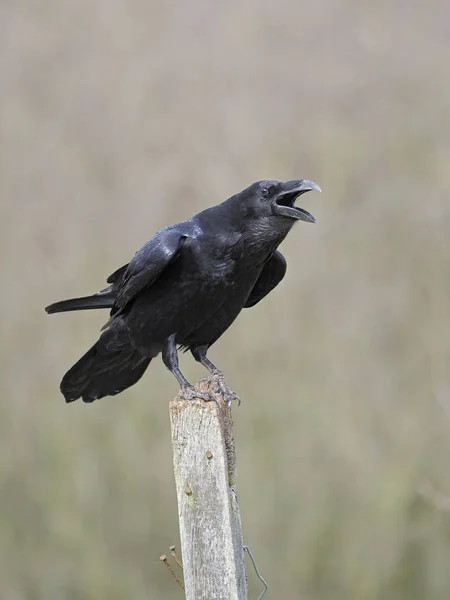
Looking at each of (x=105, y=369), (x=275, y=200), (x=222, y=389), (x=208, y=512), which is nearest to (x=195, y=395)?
(x=208, y=512)

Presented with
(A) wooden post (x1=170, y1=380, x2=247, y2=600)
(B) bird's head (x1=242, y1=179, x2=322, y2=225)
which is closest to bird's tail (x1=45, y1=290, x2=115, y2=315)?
(B) bird's head (x1=242, y1=179, x2=322, y2=225)

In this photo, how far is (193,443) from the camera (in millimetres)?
1865

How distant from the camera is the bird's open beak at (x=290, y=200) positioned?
7.86ft

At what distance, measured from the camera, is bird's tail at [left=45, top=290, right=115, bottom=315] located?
9.33 feet

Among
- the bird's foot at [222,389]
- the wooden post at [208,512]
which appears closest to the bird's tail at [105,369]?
the bird's foot at [222,389]

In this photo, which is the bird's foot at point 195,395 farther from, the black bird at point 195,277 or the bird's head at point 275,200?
the bird's head at point 275,200

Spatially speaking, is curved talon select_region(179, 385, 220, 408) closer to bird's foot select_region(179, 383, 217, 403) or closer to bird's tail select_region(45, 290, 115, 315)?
bird's foot select_region(179, 383, 217, 403)

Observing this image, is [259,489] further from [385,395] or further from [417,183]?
[417,183]

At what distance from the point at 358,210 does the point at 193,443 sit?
2.94m

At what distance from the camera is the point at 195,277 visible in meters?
2.58

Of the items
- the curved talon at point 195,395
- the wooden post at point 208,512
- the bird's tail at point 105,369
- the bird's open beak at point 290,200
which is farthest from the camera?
the bird's tail at point 105,369

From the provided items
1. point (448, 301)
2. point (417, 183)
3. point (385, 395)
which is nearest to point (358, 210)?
point (417, 183)

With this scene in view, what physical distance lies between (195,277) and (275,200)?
0.34 meters

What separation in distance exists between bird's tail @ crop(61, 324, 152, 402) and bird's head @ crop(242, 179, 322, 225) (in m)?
0.62
